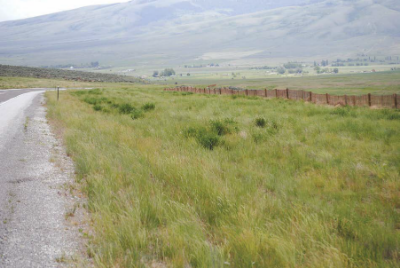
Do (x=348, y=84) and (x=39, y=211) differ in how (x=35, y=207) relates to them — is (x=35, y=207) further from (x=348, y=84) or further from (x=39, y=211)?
(x=348, y=84)

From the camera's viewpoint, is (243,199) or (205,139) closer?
(243,199)

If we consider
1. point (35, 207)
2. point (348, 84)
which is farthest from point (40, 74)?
point (35, 207)

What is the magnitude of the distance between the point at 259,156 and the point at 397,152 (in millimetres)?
2954

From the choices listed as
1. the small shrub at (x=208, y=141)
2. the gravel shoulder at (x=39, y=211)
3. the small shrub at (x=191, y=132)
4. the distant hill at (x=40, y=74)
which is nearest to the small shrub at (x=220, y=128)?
the small shrub at (x=191, y=132)

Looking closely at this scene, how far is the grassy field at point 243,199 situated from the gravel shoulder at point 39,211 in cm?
23

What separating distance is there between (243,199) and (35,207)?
273 cm

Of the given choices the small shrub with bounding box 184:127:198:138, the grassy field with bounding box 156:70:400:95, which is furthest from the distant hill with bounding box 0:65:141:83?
the small shrub with bounding box 184:127:198:138

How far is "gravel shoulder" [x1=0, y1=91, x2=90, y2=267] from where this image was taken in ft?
9.58

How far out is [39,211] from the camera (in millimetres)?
3812

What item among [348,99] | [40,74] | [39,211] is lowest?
[39,211]

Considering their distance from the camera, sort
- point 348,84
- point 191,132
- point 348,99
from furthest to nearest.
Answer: point 348,84 < point 348,99 < point 191,132

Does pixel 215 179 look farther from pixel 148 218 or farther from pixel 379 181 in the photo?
pixel 379 181

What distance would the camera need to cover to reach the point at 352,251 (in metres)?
2.82

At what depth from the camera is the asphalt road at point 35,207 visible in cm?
294
